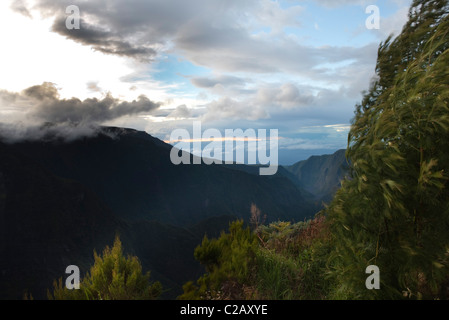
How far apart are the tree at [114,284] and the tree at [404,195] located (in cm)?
361

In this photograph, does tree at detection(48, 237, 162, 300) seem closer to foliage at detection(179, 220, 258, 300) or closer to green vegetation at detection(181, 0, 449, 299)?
foliage at detection(179, 220, 258, 300)

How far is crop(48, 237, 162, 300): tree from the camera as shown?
209 inches

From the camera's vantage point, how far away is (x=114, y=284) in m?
5.31

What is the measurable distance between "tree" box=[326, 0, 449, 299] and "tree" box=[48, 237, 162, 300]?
361 centimetres

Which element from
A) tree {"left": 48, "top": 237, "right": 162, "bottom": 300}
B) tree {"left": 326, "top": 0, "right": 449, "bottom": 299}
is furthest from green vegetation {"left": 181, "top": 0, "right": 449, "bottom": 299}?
tree {"left": 48, "top": 237, "right": 162, "bottom": 300}

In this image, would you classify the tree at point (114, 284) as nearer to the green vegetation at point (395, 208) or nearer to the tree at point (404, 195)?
the green vegetation at point (395, 208)

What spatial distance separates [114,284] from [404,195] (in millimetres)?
5092

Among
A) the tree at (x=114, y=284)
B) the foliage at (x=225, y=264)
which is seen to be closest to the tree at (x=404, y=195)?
the foliage at (x=225, y=264)

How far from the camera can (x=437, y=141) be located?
4449 mm
